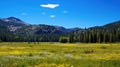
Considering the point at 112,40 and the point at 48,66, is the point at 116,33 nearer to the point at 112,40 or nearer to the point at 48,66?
the point at 112,40

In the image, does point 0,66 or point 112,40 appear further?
point 112,40

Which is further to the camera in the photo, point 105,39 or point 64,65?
point 105,39

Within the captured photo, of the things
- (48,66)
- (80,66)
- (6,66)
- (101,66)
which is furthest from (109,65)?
(6,66)

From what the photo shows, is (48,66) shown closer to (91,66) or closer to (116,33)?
(91,66)

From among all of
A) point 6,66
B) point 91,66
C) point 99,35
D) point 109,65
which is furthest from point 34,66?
point 99,35

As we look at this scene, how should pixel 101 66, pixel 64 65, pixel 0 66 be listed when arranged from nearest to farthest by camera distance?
pixel 0 66 → pixel 101 66 → pixel 64 65

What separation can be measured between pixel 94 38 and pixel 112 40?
1355 centimetres

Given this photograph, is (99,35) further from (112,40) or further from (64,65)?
(64,65)

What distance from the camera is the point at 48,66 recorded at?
103 ft

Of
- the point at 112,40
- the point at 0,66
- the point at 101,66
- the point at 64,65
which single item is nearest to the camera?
the point at 0,66

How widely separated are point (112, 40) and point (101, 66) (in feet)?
539

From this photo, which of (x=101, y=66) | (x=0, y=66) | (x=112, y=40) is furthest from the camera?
(x=112, y=40)

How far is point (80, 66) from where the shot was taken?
100 feet

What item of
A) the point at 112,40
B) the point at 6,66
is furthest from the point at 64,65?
the point at 112,40
